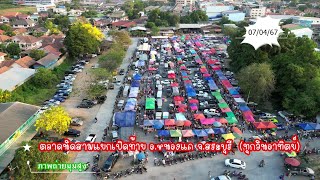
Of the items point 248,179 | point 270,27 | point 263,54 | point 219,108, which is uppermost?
point 270,27

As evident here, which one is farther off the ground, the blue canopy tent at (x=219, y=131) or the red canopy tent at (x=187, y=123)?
the red canopy tent at (x=187, y=123)

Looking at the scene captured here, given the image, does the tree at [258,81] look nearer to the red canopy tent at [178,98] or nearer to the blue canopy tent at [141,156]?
the red canopy tent at [178,98]

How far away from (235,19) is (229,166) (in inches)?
2634

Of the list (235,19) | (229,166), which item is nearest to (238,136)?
(229,166)

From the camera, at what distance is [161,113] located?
26.4 meters

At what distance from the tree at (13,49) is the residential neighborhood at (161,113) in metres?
0.17

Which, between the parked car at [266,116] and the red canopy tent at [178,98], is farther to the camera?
the red canopy tent at [178,98]

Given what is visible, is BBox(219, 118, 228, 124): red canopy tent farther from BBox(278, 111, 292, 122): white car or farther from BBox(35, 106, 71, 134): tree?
BBox(35, 106, 71, 134): tree

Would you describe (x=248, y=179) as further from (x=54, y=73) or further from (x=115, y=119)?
(x=54, y=73)

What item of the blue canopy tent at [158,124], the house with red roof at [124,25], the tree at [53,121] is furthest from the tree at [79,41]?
the house with red roof at [124,25]

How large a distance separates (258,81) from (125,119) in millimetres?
13820

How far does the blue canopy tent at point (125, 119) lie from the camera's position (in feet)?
78.1

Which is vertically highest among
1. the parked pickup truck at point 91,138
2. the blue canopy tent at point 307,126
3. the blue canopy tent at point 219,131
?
the blue canopy tent at point 307,126

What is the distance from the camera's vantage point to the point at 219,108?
91.8 ft
